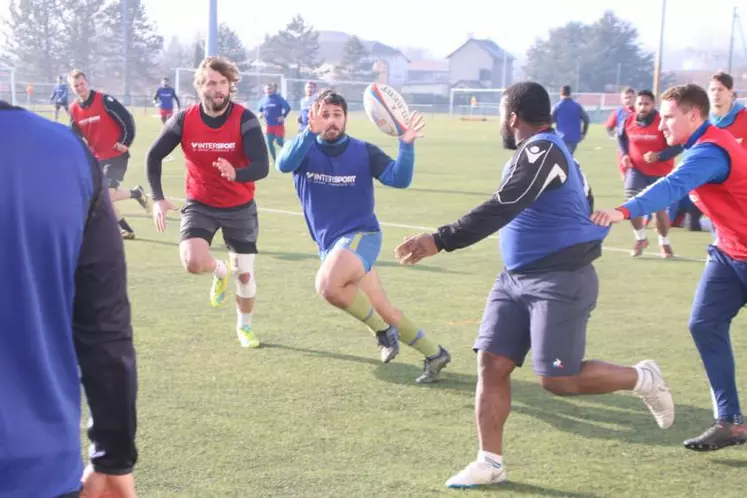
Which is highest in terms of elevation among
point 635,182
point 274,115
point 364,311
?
point 274,115

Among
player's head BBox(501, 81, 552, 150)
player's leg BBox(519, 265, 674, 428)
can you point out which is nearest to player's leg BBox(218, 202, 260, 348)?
player's leg BBox(519, 265, 674, 428)

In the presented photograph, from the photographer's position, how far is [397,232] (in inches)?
546

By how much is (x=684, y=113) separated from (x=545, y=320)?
54.4 inches

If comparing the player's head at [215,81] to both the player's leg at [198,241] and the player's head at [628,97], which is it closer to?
the player's leg at [198,241]

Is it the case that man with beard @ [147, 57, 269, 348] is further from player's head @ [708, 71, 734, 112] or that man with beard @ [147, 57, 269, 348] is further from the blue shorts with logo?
player's head @ [708, 71, 734, 112]

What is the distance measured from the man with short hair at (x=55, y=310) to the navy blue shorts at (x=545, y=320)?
3058 millimetres

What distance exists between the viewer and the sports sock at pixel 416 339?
6695 mm

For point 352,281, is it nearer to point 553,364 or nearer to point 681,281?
point 553,364

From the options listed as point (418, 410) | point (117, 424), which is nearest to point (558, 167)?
point (418, 410)

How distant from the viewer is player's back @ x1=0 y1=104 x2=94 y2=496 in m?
1.76

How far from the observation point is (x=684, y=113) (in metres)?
5.18

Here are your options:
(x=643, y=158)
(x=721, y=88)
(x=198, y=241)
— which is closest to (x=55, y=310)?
(x=198, y=241)

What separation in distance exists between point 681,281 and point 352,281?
5.16 metres

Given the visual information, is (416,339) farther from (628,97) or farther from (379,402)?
(628,97)
